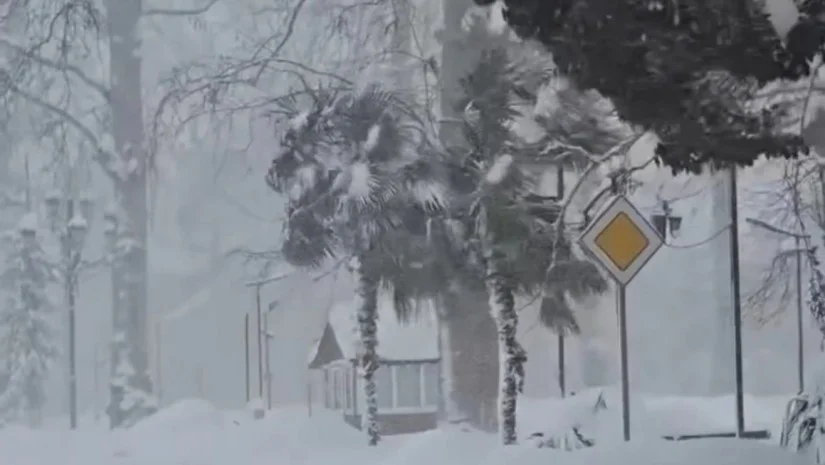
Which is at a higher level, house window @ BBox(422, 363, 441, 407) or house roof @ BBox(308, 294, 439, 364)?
house roof @ BBox(308, 294, 439, 364)

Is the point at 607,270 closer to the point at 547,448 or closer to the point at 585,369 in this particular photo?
the point at 585,369

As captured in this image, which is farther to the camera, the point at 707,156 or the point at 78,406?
the point at 78,406

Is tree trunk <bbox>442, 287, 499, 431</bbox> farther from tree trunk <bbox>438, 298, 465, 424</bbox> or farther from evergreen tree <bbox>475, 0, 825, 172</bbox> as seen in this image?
evergreen tree <bbox>475, 0, 825, 172</bbox>

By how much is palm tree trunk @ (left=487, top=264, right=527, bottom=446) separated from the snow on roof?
16 centimetres

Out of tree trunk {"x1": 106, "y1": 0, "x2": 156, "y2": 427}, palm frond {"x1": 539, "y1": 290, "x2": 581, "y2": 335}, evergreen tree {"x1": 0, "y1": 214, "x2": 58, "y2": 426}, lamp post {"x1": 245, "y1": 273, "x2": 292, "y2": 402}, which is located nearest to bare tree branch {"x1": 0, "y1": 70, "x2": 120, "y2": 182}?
tree trunk {"x1": 106, "y1": 0, "x2": 156, "y2": 427}

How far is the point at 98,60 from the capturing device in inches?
136

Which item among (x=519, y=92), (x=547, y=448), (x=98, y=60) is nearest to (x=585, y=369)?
(x=547, y=448)

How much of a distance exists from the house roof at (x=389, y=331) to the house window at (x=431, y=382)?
0.15 ft

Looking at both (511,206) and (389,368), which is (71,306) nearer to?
(389,368)

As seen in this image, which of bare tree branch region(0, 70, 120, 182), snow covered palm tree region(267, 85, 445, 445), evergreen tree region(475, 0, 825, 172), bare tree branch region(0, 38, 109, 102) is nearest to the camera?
evergreen tree region(475, 0, 825, 172)

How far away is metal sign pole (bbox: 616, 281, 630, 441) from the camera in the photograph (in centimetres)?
290

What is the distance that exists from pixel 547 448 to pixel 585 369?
0.21 meters

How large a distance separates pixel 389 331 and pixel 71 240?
2.87 ft

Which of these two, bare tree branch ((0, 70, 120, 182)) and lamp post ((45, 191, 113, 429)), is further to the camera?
bare tree branch ((0, 70, 120, 182))
